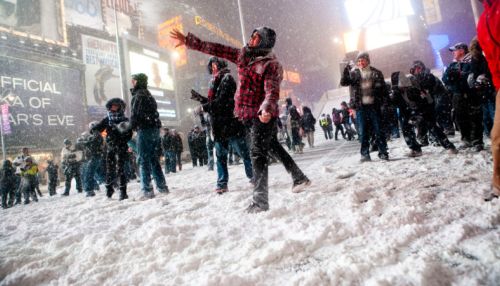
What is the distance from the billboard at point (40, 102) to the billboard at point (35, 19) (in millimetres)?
2616

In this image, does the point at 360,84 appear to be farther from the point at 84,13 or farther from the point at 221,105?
the point at 84,13

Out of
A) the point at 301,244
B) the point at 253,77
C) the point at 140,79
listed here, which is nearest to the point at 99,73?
the point at 140,79

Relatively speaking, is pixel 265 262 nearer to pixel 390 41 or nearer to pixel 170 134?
pixel 170 134

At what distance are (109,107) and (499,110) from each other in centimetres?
490

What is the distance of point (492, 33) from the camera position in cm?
183

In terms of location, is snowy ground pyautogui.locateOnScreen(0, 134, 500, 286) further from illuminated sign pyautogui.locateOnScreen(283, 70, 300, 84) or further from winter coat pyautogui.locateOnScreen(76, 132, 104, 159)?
illuminated sign pyautogui.locateOnScreen(283, 70, 300, 84)

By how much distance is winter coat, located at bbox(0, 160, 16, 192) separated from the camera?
7973mm

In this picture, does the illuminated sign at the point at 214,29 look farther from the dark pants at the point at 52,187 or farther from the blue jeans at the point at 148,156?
the blue jeans at the point at 148,156

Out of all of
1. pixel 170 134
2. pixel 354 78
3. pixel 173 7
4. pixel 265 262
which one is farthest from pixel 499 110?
pixel 173 7

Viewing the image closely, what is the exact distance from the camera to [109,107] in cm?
455

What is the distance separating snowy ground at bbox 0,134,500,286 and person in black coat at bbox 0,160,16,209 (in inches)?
271

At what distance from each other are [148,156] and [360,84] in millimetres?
3745

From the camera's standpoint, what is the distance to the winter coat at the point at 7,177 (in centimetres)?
797

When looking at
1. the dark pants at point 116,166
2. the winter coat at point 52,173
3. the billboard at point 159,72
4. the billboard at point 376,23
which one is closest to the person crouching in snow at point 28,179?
the winter coat at point 52,173
